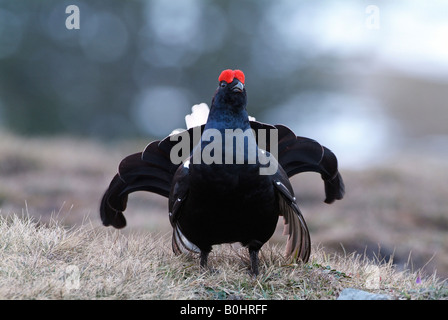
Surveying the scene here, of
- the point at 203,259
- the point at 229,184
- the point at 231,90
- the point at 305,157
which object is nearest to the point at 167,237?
the point at 203,259

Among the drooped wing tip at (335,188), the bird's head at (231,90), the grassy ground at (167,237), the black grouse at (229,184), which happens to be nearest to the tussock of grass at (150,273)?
the grassy ground at (167,237)

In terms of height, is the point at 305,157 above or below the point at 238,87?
below

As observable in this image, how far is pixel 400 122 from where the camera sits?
2759 centimetres

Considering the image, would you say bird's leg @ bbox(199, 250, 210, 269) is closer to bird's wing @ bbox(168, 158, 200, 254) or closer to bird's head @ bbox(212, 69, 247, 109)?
bird's wing @ bbox(168, 158, 200, 254)

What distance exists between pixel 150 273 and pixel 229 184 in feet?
2.54

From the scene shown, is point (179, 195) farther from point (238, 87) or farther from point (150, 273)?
point (238, 87)

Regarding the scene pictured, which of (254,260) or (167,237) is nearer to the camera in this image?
(254,260)

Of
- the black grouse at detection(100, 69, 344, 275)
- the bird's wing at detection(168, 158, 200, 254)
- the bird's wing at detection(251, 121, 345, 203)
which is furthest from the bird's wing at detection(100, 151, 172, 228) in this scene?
the bird's wing at detection(251, 121, 345, 203)

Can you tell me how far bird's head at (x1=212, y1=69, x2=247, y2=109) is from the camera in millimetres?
3320

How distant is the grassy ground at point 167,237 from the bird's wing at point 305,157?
1.89ft

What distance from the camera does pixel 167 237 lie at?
543 cm

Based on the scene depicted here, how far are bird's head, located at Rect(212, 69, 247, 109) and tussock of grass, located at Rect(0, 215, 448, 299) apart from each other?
1.16 metres
